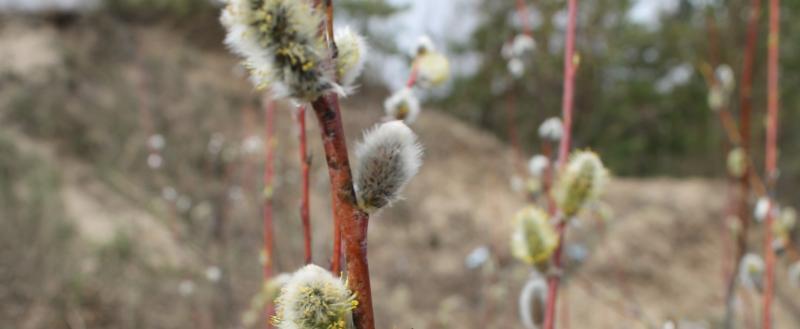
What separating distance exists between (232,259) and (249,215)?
1146mm

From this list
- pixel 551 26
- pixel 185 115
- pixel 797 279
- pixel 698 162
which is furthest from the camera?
pixel 698 162

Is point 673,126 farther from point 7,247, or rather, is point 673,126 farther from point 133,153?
point 7,247

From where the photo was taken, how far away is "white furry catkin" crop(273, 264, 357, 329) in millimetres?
542

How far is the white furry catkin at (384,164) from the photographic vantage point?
1.83 feet

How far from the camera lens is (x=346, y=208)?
544 mm

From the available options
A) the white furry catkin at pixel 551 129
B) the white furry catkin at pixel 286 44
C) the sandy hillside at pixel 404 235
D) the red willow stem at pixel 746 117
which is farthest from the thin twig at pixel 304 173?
the sandy hillside at pixel 404 235

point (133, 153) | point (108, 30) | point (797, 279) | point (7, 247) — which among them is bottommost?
point (797, 279)

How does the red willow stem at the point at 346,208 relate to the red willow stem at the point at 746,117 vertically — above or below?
below

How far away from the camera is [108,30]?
751cm

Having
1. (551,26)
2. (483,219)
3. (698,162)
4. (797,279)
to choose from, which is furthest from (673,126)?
(797,279)

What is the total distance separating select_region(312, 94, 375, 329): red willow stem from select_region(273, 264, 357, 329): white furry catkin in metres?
0.01

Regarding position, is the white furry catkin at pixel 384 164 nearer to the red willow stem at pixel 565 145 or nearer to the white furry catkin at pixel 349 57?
the white furry catkin at pixel 349 57

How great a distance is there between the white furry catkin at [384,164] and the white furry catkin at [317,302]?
8 cm

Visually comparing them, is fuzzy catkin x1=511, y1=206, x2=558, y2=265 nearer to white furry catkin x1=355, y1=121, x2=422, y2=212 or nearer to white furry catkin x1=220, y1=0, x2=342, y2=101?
white furry catkin x1=355, y1=121, x2=422, y2=212
